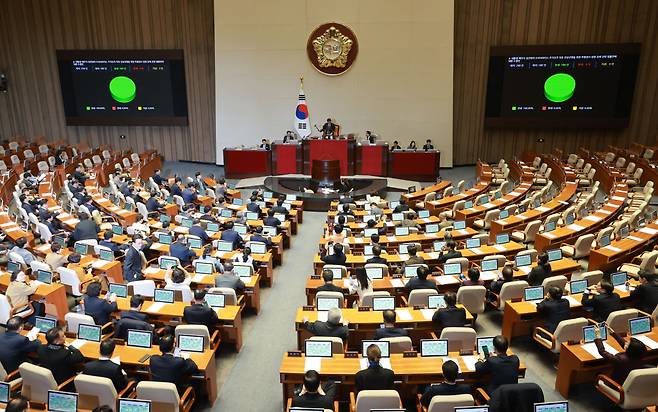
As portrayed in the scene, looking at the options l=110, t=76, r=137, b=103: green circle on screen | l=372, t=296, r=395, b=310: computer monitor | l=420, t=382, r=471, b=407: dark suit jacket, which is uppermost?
l=110, t=76, r=137, b=103: green circle on screen

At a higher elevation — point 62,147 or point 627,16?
point 627,16

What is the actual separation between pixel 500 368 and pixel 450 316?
4.52 ft

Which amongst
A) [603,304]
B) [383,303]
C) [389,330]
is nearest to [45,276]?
[383,303]

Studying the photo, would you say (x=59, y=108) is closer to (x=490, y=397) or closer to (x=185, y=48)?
(x=185, y=48)

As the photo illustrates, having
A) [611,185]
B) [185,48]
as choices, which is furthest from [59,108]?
[611,185]

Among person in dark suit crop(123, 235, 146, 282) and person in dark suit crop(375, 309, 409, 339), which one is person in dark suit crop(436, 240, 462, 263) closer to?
person in dark suit crop(375, 309, 409, 339)

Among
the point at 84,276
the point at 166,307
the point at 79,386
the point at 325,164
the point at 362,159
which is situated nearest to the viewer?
the point at 79,386

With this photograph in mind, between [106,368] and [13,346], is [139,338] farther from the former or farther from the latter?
[13,346]

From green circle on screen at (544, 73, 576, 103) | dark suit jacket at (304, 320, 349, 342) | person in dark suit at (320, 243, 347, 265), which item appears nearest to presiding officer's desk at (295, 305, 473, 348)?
dark suit jacket at (304, 320, 349, 342)

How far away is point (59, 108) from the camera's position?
2319 centimetres

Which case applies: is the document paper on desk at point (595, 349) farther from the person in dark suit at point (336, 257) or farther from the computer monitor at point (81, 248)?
the computer monitor at point (81, 248)

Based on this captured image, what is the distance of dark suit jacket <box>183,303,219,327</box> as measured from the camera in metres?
7.07

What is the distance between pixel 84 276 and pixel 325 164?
1014 cm

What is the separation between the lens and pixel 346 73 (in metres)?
21.1
